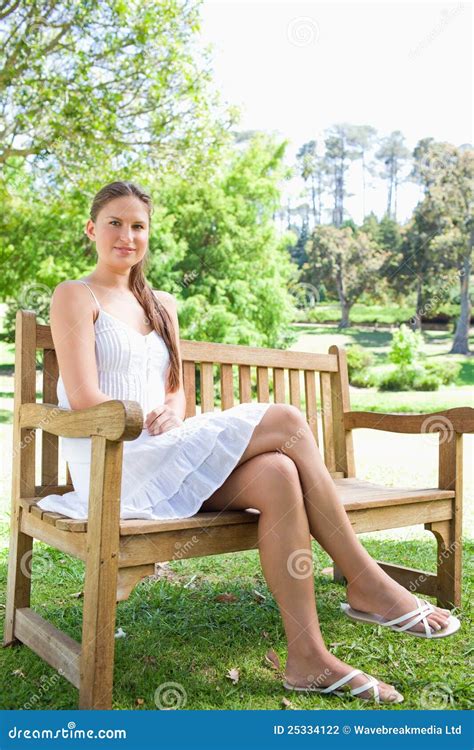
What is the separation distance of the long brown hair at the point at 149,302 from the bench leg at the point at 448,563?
1.08 m

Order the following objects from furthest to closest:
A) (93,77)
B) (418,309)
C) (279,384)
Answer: (418,309) → (93,77) → (279,384)

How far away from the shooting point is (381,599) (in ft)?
6.48

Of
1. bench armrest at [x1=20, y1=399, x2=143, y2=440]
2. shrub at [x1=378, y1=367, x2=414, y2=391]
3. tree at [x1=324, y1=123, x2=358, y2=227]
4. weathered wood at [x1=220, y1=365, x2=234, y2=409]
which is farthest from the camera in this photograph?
tree at [x1=324, y1=123, x2=358, y2=227]

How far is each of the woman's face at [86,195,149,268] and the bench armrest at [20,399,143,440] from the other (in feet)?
1.66

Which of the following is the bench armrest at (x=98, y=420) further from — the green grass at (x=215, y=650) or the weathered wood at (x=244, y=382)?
the weathered wood at (x=244, y=382)

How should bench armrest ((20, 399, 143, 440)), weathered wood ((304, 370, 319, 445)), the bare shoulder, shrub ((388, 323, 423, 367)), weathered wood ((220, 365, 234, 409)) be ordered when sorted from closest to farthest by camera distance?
bench armrest ((20, 399, 143, 440)) → the bare shoulder → weathered wood ((220, 365, 234, 409)) → weathered wood ((304, 370, 319, 445)) → shrub ((388, 323, 423, 367))

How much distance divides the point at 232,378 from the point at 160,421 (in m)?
0.55

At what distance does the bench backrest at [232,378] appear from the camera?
2.28 metres

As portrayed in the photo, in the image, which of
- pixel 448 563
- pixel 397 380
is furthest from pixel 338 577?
pixel 397 380

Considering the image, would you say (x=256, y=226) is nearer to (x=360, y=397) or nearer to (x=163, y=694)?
(x=360, y=397)

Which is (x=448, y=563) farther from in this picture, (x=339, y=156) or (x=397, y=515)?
(x=339, y=156)

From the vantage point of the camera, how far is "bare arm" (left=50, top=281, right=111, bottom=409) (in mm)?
1958

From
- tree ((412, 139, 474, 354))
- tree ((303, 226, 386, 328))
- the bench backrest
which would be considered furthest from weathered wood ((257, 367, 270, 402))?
tree ((412, 139, 474, 354))

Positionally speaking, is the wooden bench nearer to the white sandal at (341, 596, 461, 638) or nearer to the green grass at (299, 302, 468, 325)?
the white sandal at (341, 596, 461, 638)
